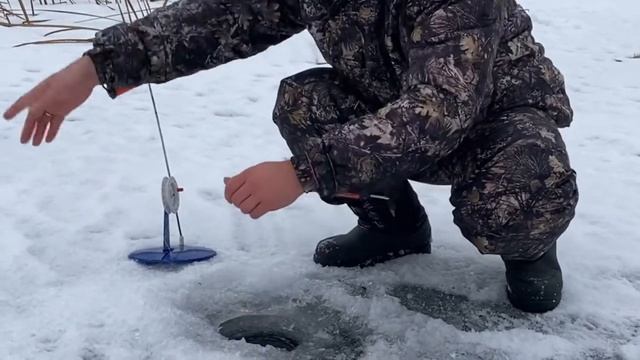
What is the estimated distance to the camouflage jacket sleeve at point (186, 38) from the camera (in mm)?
1925

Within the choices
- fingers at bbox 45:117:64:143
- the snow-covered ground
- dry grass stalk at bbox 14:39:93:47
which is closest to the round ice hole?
the snow-covered ground

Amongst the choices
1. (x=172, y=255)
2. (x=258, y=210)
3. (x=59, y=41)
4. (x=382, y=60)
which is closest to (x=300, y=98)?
(x=382, y=60)

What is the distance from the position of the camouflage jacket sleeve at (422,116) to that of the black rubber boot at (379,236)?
62 centimetres

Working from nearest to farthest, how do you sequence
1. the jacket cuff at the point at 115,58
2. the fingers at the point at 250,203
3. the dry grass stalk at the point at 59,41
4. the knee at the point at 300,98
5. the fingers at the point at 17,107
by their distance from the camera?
the fingers at the point at 250,203 < the fingers at the point at 17,107 < the jacket cuff at the point at 115,58 < the knee at the point at 300,98 < the dry grass stalk at the point at 59,41

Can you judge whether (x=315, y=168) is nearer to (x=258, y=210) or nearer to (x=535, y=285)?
(x=258, y=210)

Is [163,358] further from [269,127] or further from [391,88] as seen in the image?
[269,127]

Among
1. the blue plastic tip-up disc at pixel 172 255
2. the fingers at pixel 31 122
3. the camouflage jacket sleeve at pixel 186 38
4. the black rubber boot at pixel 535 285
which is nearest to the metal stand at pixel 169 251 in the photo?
the blue plastic tip-up disc at pixel 172 255

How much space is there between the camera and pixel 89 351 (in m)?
1.76

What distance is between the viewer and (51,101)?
1.83 meters

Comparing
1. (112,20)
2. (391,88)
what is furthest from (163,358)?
(112,20)

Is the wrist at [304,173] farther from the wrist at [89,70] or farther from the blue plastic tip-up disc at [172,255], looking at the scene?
the blue plastic tip-up disc at [172,255]

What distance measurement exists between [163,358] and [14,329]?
37cm

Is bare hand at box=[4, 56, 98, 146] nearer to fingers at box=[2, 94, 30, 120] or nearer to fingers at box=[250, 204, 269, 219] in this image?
fingers at box=[2, 94, 30, 120]

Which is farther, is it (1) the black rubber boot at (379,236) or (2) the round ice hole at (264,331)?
(1) the black rubber boot at (379,236)
